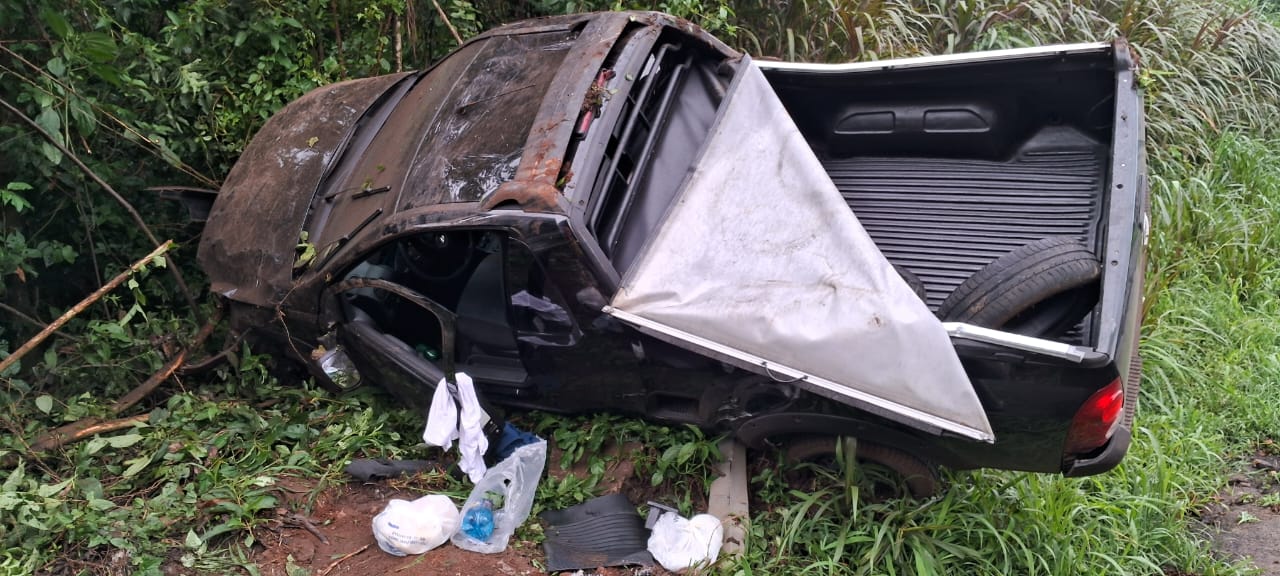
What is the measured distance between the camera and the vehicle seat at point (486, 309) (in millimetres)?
3396

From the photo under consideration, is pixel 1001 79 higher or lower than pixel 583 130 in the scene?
lower

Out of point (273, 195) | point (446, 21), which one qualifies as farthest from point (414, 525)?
point (446, 21)

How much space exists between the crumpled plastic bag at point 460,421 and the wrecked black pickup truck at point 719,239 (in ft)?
0.38

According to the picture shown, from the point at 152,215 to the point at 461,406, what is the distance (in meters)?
2.52

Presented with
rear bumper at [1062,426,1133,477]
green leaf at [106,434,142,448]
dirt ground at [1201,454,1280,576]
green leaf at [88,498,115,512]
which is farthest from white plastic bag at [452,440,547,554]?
dirt ground at [1201,454,1280,576]

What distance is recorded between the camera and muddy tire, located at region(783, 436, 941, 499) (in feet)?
9.89

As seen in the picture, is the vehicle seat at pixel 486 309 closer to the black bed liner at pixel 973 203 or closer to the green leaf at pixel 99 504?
the green leaf at pixel 99 504

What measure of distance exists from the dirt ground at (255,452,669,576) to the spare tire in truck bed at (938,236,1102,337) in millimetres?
1388

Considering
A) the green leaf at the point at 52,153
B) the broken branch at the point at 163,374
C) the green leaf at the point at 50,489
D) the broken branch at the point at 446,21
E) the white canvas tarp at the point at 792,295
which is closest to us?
the white canvas tarp at the point at 792,295

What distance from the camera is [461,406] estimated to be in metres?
3.32

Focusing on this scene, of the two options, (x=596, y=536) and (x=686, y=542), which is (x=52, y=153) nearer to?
(x=596, y=536)

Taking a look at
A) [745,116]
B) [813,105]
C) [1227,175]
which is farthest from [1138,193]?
[1227,175]

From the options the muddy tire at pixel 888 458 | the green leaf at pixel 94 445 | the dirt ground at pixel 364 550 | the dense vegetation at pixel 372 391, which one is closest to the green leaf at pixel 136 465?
the dense vegetation at pixel 372 391

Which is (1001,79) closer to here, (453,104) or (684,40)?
(684,40)
